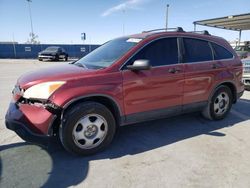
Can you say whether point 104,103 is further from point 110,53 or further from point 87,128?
point 110,53

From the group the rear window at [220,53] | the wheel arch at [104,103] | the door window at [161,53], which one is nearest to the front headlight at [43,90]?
the wheel arch at [104,103]

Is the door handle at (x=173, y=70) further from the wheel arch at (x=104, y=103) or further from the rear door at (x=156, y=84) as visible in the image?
the wheel arch at (x=104, y=103)

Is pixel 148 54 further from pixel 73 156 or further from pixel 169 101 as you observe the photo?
pixel 73 156

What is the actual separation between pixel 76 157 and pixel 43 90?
111cm

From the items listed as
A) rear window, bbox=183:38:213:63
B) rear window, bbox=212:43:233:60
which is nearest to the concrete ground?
rear window, bbox=183:38:213:63

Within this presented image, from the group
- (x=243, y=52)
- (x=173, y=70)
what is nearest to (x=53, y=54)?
(x=243, y=52)

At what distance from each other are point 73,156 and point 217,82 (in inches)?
126

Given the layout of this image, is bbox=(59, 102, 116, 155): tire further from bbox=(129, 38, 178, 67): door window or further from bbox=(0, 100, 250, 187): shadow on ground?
bbox=(129, 38, 178, 67): door window

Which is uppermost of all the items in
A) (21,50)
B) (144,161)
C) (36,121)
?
(21,50)

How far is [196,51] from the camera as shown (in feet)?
14.3

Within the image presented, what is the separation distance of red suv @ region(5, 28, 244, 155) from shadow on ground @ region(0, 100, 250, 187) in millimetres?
239

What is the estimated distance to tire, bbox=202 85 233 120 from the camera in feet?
15.6

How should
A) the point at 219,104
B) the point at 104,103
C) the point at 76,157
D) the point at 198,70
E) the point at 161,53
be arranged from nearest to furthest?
the point at 76,157 → the point at 104,103 → the point at 161,53 → the point at 198,70 → the point at 219,104

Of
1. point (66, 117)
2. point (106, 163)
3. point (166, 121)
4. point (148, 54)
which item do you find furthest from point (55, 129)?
point (166, 121)
